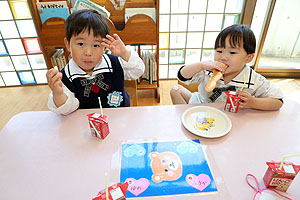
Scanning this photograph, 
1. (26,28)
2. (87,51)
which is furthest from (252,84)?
(26,28)

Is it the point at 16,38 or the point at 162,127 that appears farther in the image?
the point at 16,38

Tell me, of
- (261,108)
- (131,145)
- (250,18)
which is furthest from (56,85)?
(250,18)

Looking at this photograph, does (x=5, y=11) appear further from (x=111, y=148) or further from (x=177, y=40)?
(x=111, y=148)

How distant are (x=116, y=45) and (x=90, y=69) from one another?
0.24m

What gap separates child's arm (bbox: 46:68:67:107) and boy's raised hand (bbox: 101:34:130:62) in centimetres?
31

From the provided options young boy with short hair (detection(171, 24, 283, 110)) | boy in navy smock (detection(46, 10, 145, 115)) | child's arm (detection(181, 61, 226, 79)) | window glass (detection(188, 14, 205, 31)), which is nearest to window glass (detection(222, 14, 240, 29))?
window glass (detection(188, 14, 205, 31))

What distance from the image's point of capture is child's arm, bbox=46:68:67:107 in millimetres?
883

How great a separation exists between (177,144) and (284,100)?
28.8 inches

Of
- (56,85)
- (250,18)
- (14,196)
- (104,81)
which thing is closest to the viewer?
(14,196)

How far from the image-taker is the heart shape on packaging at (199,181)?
656mm

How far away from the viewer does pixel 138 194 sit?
2.07ft

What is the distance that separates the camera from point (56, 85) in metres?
0.91

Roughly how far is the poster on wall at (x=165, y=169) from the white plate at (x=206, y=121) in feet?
0.28

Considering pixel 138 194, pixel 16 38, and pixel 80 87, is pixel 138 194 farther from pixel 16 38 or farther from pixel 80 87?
pixel 16 38
